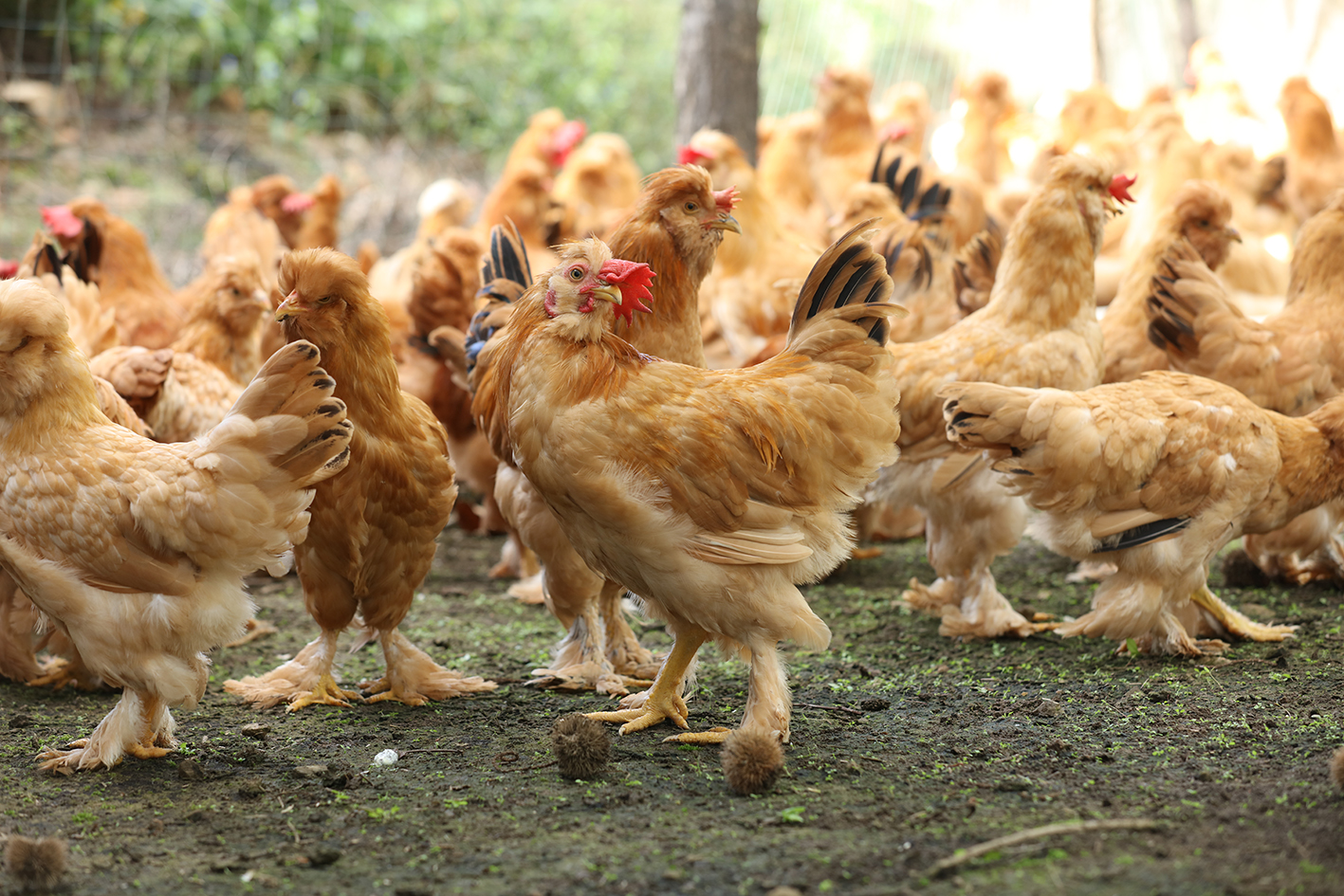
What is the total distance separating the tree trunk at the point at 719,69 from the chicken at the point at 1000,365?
447 centimetres

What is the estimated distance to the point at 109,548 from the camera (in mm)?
3514

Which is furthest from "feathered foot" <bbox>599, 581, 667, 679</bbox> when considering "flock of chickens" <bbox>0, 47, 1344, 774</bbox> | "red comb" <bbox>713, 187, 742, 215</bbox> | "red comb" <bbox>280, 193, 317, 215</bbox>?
"red comb" <bbox>280, 193, 317, 215</bbox>

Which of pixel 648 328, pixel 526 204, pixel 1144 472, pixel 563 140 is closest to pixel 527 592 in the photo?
pixel 648 328

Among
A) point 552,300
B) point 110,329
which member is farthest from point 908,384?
point 110,329

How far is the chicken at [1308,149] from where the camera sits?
11109 millimetres

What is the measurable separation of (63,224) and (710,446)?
17.9ft

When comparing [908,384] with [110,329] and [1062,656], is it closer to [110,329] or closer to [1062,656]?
[1062,656]

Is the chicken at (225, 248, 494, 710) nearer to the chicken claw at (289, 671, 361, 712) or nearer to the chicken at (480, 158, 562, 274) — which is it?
the chicken claw at (289, 671, 361, 712)

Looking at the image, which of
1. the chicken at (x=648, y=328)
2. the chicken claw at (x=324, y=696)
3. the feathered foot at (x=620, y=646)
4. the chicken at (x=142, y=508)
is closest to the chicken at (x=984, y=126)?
the chicken at (x=648, y=328)

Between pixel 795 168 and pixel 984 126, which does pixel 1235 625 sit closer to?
pixel 795 168

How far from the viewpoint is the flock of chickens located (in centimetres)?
358

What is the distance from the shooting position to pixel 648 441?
11.7 feet

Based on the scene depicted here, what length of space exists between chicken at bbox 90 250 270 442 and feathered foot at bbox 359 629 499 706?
1453mm

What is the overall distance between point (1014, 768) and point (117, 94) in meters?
13.2
